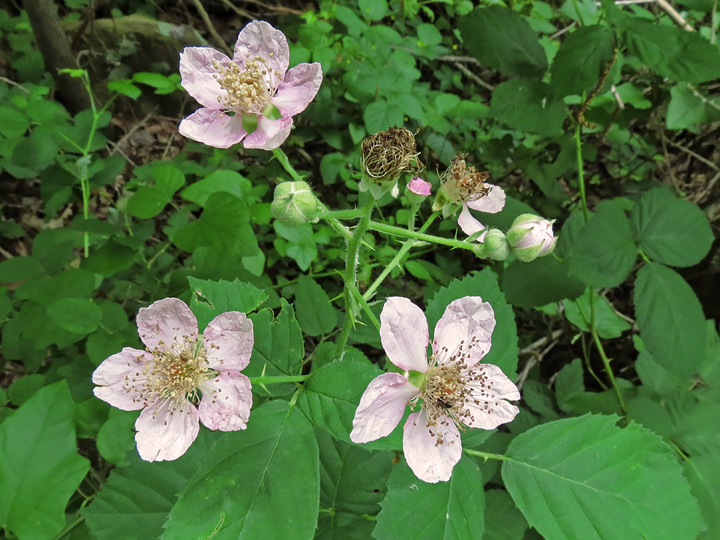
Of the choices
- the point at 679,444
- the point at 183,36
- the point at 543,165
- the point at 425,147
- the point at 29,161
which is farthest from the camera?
the point at 183,36

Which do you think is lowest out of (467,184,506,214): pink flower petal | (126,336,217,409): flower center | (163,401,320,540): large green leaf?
(126,336,217,409): flower center

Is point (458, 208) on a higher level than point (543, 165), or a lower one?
higher

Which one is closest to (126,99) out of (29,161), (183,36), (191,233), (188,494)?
(183,36)

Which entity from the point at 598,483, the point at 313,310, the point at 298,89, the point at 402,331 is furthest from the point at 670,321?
the point at 298,89

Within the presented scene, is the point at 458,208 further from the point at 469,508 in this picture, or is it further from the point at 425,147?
the point at 425,147

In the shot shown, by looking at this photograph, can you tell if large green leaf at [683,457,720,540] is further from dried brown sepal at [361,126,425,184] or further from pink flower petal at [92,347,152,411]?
pink flower petal at [92,347,152,411]

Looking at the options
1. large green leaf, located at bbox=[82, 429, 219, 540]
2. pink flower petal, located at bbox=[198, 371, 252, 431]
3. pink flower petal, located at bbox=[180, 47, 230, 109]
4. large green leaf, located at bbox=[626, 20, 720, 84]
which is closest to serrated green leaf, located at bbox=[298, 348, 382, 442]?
pink flower petal, located at bbox=[198, 371, 252, 431]

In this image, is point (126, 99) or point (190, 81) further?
point (126, 99)
